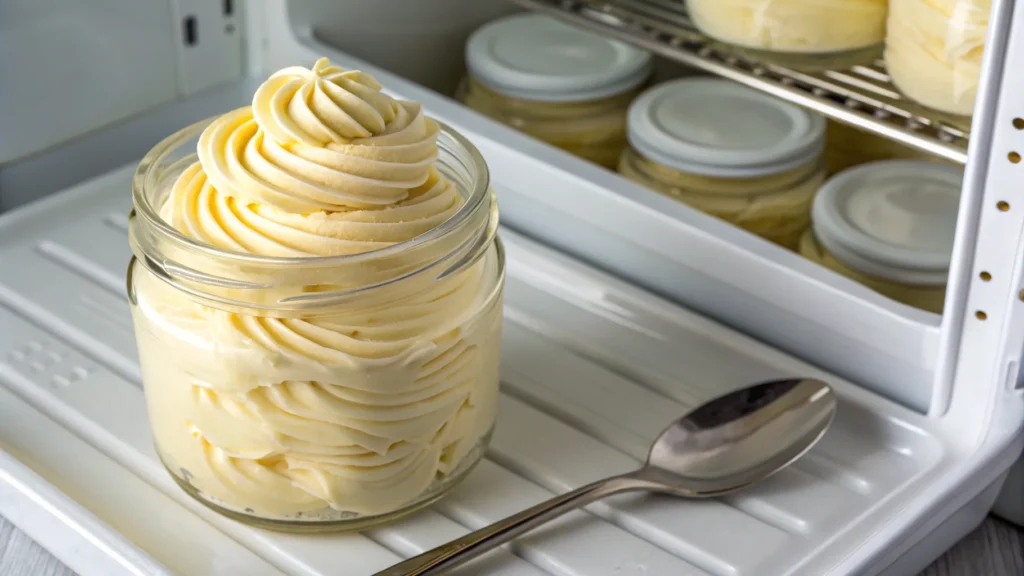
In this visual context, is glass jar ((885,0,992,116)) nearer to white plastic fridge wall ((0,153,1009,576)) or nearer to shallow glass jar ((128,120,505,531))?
white plastic fridge wall ((0,153,1009,576))

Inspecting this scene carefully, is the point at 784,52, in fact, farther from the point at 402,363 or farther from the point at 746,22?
the point at 402,363

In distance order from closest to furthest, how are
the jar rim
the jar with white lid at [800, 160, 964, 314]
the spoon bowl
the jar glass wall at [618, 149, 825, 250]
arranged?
1. the jar rim
2. the spoon bowl
3. the jar with white lid at [800, 160, 964, 314]
4. the jar glass wall at [618, 149, 825, 250]

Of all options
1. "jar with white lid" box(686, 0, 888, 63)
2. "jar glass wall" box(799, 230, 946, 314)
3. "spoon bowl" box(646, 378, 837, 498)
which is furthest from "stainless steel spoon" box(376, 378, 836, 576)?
"jar with white lid" box(686, 0, 888, 63)

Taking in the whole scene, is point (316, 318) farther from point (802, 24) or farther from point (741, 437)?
point (802, 24)

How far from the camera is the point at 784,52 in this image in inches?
32.7

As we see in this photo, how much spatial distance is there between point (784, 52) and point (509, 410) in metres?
0.32

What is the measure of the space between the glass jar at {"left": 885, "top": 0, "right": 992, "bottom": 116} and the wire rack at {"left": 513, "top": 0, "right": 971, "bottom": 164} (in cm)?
2

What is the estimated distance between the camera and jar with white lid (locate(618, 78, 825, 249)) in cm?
88

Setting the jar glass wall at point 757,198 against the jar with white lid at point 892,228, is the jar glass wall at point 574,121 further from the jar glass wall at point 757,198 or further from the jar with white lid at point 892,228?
the jar with white lid at point 892,228

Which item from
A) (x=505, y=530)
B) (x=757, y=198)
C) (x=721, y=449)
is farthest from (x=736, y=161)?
(x=505, y=530)

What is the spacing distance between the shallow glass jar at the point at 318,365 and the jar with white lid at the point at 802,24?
0.27 meters

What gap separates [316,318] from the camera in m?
0.59

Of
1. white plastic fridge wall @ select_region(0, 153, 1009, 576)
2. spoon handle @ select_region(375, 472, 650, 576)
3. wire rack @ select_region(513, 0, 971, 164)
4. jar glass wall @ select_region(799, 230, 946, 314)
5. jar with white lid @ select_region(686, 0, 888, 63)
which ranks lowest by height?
white plastic fridge wall @ select_region(0, 153, 1009, 576)

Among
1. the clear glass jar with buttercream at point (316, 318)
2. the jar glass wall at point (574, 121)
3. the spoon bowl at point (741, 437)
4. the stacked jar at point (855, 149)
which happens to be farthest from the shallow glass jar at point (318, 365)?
the stacked jar at point (855, 149)
